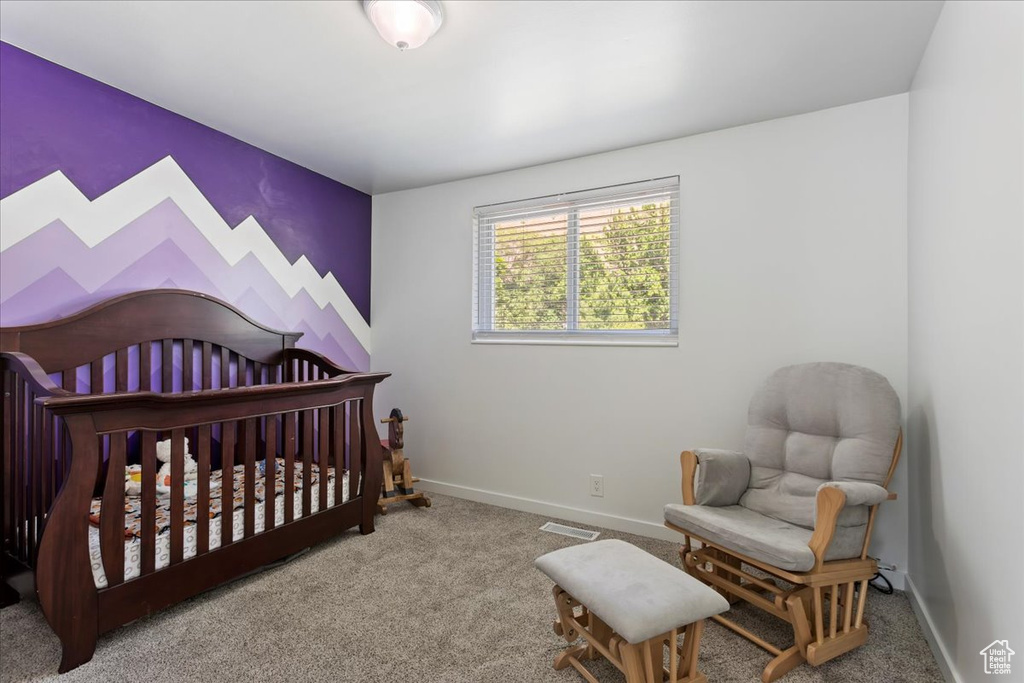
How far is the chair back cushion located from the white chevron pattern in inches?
107

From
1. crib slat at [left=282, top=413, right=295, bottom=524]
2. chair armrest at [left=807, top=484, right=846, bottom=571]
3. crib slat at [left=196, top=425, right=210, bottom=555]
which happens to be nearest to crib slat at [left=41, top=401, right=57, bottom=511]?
crib slat at [left=196, top=425, right=210, bottom=555]

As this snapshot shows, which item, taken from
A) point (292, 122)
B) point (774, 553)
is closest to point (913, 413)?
point (774, 553)

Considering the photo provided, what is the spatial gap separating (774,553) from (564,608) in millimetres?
709

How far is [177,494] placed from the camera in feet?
6.01

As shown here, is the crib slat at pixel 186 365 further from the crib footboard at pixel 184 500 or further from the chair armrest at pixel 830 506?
Answer: the chair armrest at pixel 830 506

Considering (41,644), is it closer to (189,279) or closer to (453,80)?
(189,279)

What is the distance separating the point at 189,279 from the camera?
8.45ft

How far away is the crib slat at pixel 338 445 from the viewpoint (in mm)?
2520

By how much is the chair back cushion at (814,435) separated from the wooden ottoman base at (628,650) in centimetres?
73

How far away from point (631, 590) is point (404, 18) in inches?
74.1

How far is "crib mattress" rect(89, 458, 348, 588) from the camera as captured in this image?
5.67 feet

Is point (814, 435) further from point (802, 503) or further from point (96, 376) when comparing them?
point (96, 376)

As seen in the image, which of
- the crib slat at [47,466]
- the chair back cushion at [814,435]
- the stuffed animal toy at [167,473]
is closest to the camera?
the crib slat at [47,466]

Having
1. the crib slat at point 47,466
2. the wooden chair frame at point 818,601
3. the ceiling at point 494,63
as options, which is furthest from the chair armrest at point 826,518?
the crib slat at point 47,466
